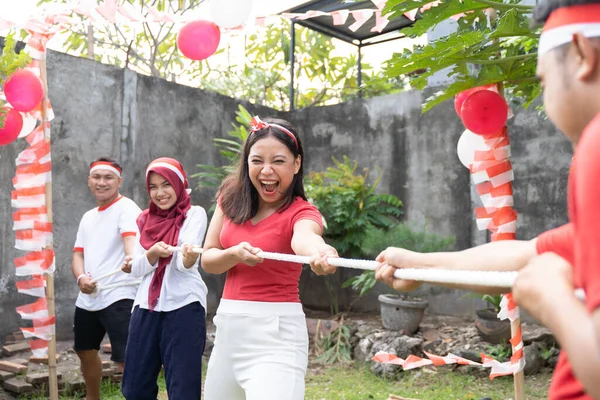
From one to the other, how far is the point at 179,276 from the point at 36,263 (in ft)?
5.01

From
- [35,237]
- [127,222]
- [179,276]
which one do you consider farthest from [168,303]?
[35,237]

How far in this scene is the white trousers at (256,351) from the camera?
7.68 ft

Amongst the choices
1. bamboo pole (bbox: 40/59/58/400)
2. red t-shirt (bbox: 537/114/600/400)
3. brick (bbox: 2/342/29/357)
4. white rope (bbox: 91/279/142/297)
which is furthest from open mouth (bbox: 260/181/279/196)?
brick (bbox: 2/342/29/357)

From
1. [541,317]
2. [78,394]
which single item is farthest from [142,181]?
[541,317]

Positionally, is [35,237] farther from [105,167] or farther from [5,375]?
[5,375]

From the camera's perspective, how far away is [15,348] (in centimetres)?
545

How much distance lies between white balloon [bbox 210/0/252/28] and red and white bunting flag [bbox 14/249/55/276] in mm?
2154

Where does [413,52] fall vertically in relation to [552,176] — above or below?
above

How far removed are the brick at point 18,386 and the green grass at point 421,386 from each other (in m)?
2.16

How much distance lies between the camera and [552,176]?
6.32m

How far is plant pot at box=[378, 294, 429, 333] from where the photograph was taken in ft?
19.9

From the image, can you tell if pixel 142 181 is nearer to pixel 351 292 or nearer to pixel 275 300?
pixel 351 292

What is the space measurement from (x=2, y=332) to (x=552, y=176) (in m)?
5.60

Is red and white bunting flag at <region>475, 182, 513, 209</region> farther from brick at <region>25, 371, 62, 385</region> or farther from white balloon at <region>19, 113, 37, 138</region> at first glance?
brick at <region>25, 371, 62, 385</region>
